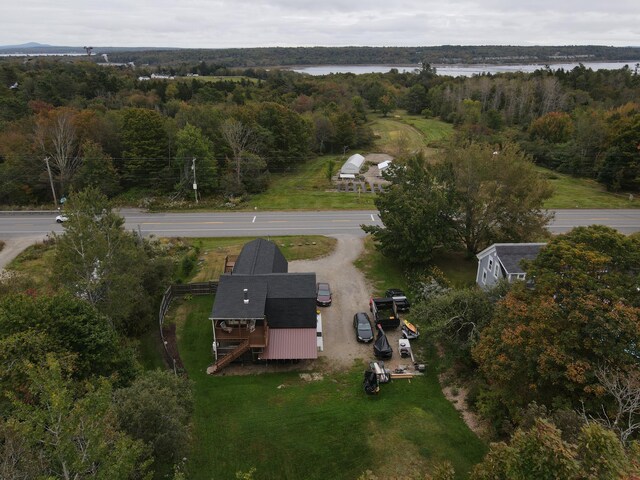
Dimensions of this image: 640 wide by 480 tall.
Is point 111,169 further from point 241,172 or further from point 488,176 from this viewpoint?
point 488,176

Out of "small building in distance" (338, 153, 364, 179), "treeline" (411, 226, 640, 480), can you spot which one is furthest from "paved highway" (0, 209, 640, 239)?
"treeline" (411, 226, 640, 480)

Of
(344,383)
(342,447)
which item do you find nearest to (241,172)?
(344,383)

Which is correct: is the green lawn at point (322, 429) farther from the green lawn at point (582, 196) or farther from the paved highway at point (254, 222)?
the green lawn at point (582, 196)

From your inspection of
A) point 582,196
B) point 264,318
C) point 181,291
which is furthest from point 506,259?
point 582,196

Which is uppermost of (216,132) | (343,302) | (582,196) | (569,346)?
(216,132)

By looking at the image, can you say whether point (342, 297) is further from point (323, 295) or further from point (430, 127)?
point (430, 127)

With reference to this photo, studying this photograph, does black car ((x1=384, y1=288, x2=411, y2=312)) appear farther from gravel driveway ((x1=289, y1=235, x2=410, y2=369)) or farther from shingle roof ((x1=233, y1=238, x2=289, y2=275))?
shingle roof ((x1=233, y1=238, x2=289, y2=275))
